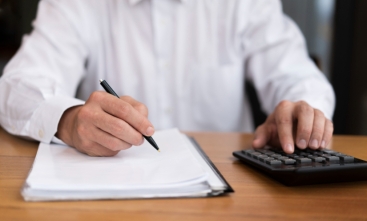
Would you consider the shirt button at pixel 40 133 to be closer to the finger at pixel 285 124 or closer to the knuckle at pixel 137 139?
the knuckle at pixel 137 139

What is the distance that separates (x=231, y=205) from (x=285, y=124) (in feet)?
0.95

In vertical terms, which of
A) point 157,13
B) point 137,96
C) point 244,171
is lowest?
point 137,96

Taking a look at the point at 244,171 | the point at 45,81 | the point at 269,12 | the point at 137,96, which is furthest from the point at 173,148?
the point at 269,12

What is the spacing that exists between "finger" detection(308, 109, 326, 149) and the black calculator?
5 centimetres

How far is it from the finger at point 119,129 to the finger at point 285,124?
0.77 ft

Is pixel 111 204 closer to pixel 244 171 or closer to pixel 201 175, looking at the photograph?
pixel 201 175

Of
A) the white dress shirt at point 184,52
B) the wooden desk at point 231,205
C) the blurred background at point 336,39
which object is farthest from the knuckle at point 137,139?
the blurred background at point 336,39

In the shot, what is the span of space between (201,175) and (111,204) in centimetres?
11

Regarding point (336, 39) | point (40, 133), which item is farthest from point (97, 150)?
point (336, 39)

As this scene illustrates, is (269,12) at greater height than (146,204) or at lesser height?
greater

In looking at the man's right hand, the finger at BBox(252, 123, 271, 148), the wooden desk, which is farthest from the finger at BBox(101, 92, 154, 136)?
the finger at BBox(252, 123, 271, 148)

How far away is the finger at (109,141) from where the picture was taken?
0.64 m

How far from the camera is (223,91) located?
135 cm

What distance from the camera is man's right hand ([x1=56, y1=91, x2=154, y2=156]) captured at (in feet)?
2.06
